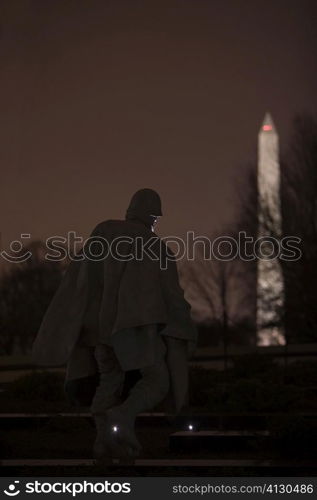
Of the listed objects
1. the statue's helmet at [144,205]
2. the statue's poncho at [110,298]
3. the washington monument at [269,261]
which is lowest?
the statue's poncho at [110,298]

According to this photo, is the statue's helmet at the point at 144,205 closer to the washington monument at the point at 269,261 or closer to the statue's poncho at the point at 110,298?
the statue's poncho at the point at 110,298

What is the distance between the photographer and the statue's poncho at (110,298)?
871 centimetres

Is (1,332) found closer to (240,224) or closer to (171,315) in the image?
(240,224)

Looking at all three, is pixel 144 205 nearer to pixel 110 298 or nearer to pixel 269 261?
pixel 110 298

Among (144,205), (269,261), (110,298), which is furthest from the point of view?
(269,261)

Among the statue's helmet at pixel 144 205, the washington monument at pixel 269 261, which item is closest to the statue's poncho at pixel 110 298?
the statue's helmet at pixel 144 205

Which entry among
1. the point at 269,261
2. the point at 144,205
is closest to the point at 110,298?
the point at 144,205

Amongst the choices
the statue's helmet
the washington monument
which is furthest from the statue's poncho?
the washington monument

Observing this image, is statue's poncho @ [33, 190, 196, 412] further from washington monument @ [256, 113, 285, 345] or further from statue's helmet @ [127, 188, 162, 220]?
washington monument @ [256, 113, 285, 345]

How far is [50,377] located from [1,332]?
2562 cm

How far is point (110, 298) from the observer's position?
877 cm

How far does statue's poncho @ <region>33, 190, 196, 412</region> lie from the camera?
28.6 feet

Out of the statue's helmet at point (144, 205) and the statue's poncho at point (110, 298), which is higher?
the statue's helmet at point (144, 205)

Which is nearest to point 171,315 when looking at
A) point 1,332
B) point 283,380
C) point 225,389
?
point 225,389
